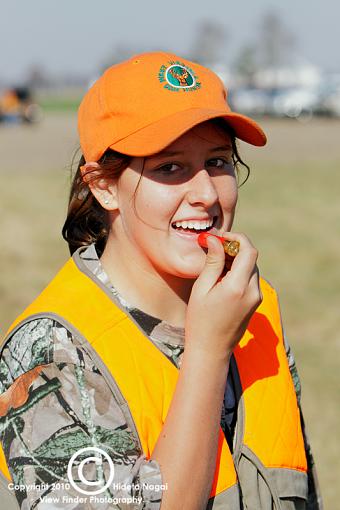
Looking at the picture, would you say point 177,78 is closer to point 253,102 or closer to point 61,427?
point 61,427

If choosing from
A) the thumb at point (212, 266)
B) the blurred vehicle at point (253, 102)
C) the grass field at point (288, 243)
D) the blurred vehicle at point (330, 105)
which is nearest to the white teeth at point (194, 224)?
the thumb at point (212, 266)

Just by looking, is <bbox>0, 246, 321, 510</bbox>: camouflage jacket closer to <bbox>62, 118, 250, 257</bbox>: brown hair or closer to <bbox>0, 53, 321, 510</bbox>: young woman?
<bbox>0, 53, 321, 510</bbox>: young woman

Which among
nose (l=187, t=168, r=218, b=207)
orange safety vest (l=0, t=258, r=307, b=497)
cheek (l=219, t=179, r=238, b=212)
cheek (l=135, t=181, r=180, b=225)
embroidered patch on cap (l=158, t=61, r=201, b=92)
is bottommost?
orange safety vest (l=0, t=258, r=307, b=497)

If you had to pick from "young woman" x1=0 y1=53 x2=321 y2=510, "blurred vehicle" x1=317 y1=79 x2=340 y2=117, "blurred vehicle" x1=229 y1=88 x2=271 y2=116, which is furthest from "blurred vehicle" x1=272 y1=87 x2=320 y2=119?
"young woman" x1=0 y1=53 x2=321 y2=510

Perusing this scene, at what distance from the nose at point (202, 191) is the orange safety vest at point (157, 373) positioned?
0.35 metres

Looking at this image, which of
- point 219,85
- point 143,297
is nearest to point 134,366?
point 143,297

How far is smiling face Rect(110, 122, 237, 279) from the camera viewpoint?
2125 mm

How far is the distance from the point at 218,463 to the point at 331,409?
14.3ft

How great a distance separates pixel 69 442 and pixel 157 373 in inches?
12.5

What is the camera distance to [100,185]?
7.44 ft

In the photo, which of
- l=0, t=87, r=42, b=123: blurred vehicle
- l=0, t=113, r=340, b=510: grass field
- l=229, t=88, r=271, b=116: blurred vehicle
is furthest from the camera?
l=229, t=88, r=271, b=116: blurred vehicle

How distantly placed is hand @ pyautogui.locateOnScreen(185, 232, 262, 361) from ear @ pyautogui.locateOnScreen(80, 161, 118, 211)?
381mm

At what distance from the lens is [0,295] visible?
8.90 metres

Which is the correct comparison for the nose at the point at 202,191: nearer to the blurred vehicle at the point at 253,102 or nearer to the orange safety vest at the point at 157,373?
the orange safety vest at the point at 157,373
